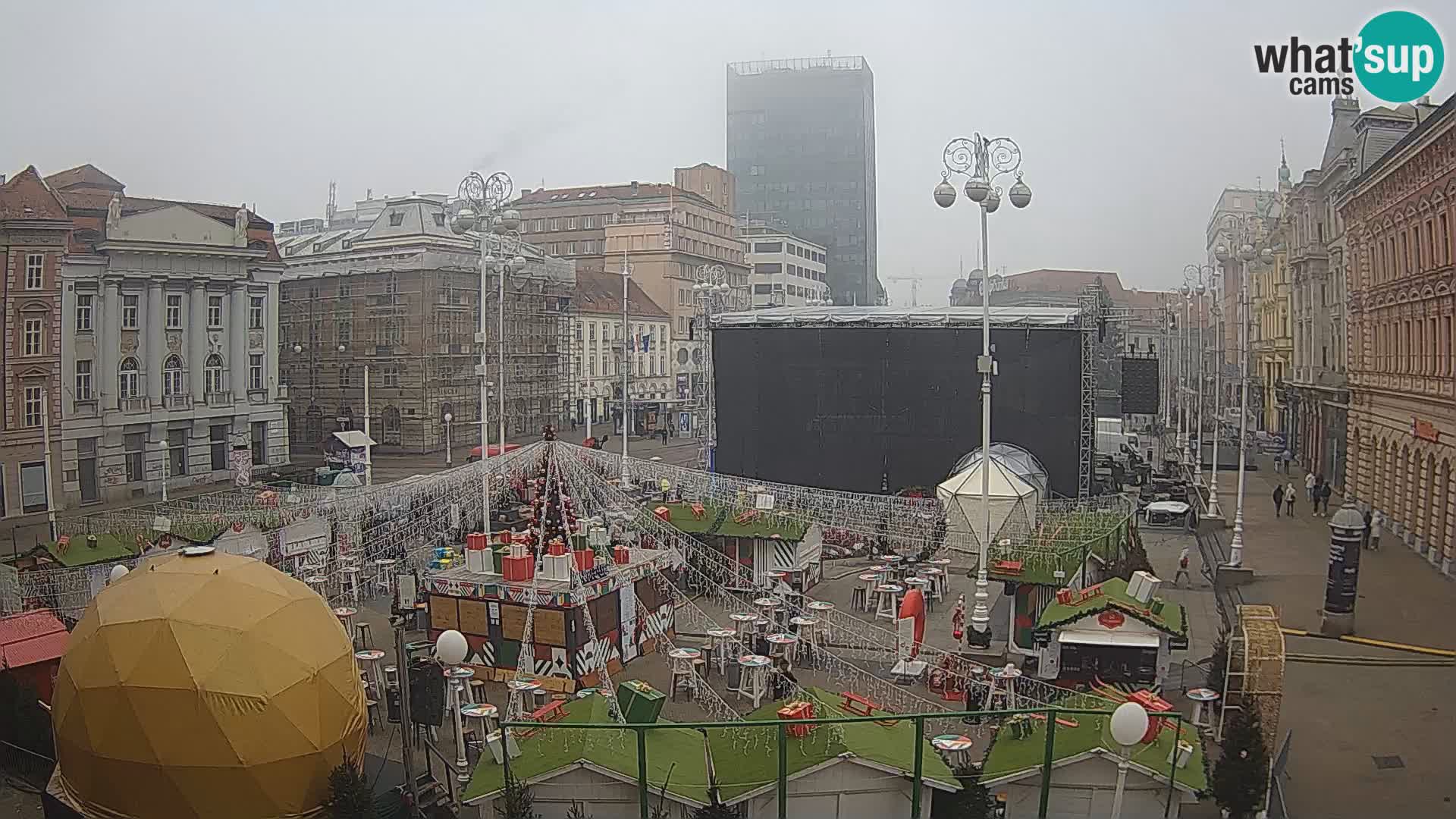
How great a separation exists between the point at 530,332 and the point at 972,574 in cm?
3288

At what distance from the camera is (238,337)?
34938mm

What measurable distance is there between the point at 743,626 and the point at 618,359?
40.1 m

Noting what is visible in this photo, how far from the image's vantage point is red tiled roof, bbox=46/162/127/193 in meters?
32.8

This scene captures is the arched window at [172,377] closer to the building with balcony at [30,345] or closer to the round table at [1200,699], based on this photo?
the building with balcony at [30,345]

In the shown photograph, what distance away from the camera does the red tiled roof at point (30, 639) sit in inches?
508

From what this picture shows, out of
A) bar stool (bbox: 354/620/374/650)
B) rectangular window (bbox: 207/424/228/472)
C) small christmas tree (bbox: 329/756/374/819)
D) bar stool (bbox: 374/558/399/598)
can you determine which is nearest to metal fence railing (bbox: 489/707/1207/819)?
small christmas tree (bbox: 329/756/374/819)

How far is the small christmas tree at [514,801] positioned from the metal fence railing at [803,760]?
0.18 feet

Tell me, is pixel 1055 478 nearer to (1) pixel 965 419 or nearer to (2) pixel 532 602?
(1) pixel 965 419

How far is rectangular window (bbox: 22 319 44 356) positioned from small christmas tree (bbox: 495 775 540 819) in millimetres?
24135

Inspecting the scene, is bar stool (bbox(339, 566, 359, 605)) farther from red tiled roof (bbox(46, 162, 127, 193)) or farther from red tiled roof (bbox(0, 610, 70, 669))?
red tiled roof (bbox(46, 162, 127, 193))

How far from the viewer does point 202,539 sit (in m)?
18.2

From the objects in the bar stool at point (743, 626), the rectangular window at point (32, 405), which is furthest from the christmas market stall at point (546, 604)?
the rectangular window at point (32, 405)

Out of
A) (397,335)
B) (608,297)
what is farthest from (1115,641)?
(608,297)

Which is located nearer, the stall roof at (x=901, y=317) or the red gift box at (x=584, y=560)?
the red gift box at (x=584, y=560)
